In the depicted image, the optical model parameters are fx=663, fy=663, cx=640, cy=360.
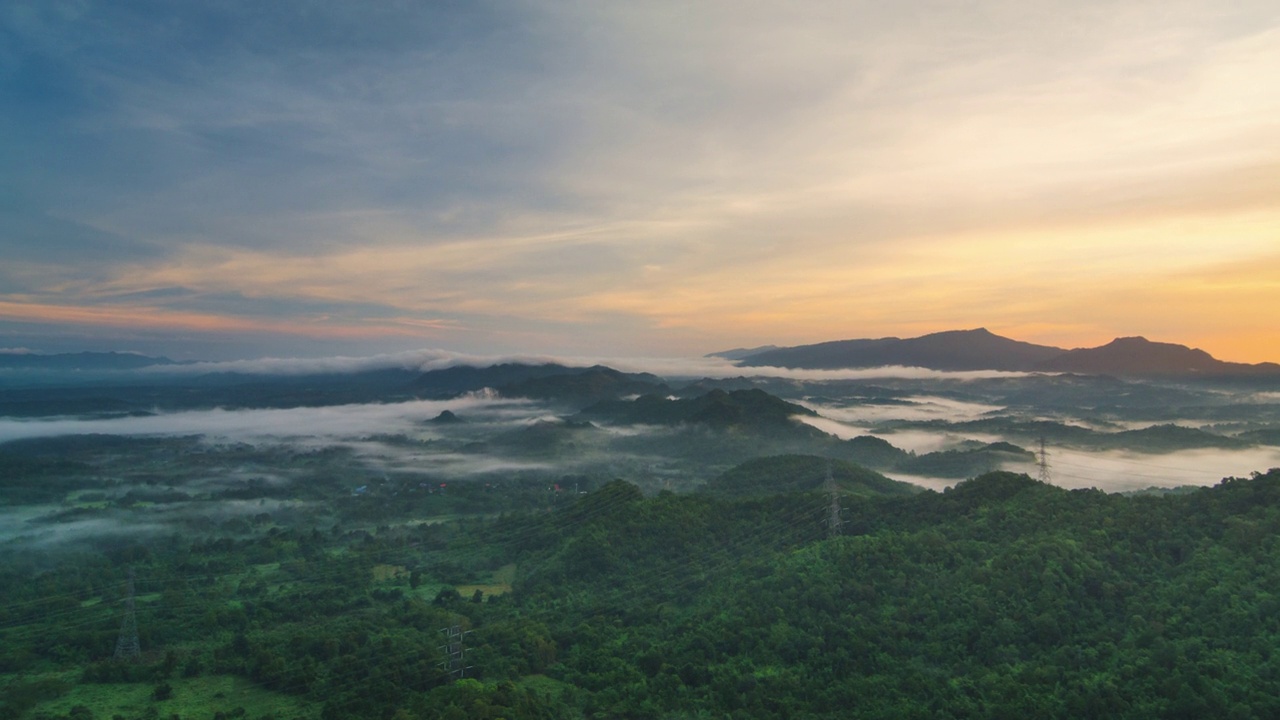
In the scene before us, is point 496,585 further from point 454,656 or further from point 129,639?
point 129,639

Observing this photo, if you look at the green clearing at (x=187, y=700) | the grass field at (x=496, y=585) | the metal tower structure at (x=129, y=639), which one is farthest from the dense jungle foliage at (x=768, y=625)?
the metal tower structure at (x=129, y=639)

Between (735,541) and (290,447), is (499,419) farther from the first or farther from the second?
(735,541)

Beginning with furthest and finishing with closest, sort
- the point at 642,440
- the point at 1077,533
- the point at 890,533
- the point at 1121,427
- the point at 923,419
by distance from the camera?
the point at 923,419
the point at 642,440
the point at 1121,427
the point at 890,533
the point at 1077,533

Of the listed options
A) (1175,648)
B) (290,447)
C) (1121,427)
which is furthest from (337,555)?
(1121,427)

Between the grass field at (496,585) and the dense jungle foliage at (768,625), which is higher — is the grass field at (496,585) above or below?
below

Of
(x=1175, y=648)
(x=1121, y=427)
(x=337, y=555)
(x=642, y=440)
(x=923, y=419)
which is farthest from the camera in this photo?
(x=923, y=419)

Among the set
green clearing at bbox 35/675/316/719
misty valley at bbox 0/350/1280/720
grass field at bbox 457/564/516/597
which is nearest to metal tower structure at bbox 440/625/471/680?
misty valley at bbox 0/350/1280/720

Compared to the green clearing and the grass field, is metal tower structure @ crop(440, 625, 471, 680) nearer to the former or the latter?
the green clearing

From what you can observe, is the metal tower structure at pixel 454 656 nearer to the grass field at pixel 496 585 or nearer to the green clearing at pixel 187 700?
the green clearing at pixel 187 700
